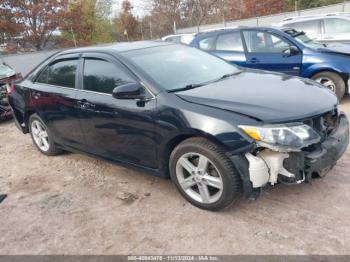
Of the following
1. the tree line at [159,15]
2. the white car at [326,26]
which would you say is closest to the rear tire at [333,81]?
the white car at [326,26]

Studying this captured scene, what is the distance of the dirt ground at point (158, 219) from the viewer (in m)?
3.00

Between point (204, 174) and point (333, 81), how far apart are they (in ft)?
14.3

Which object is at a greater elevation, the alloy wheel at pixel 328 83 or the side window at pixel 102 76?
the side window at pixel 102 76

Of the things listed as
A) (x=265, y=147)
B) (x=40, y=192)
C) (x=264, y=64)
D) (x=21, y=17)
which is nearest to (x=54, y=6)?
(x=21, y=17)

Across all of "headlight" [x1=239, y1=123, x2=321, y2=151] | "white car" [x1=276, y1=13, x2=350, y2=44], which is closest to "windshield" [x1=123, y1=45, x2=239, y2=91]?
"headlight" [x1=239, y1=123, x2=321, y2=151]

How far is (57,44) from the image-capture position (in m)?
29.3

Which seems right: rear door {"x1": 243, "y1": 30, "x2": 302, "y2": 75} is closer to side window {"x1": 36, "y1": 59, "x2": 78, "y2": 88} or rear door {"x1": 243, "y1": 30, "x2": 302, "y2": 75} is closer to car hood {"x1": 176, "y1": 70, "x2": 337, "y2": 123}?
car hood {"x1": 176, "y1": 70, "x2": 337, "y2": 123}

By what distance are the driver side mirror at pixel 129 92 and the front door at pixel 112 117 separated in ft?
0.30

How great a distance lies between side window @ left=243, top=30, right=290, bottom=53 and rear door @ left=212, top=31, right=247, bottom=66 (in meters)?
0.17

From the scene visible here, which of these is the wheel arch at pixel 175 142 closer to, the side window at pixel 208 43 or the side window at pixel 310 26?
the side window at pixel 208 43

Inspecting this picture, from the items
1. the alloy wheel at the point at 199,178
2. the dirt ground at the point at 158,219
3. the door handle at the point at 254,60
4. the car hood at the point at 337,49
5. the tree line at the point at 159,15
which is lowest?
the dirt ground at the point at 158,219

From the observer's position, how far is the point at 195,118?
3.25 meters

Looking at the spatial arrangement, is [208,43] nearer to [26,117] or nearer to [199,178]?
[26,117]

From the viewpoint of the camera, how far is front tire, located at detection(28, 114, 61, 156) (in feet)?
17.1
